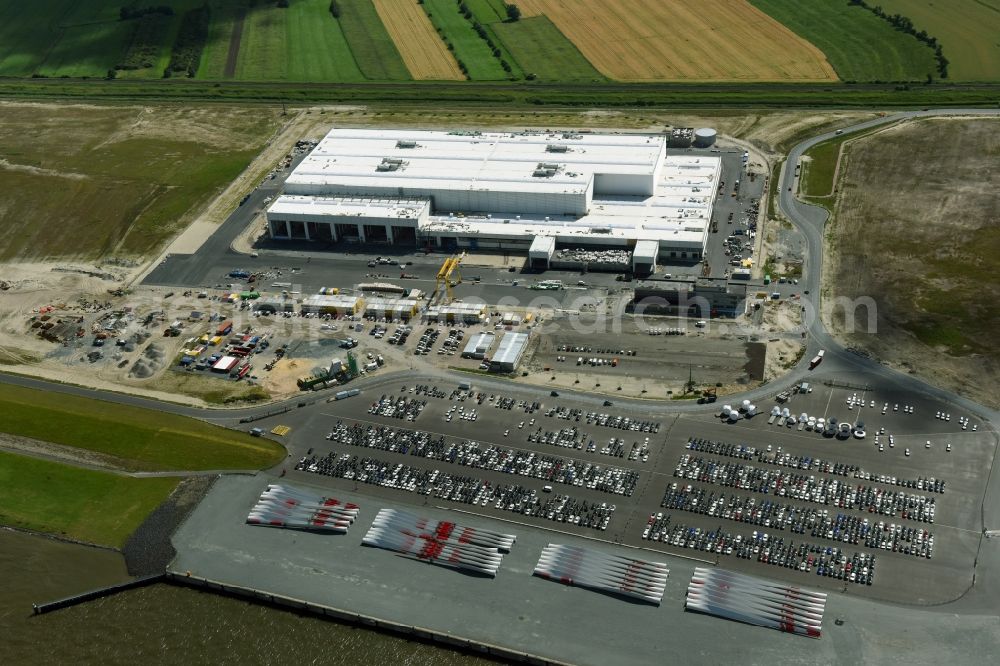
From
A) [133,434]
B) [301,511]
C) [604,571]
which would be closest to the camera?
[604,571]

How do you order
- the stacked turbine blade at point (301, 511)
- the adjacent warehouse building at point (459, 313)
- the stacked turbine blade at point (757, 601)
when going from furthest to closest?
the adjacent warehouse building at point (459, 313)
the stacked turbine blade at point (301, 511)
the stacked turbine blade at point (757, 601)

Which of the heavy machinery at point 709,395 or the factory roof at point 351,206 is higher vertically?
the heavy machinery at point 709,395

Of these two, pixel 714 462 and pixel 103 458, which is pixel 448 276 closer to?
pixel 103 458

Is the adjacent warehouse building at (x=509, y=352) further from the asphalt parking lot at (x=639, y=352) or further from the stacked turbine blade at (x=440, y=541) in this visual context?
the stacked turbine blade at (x=440, y=541)

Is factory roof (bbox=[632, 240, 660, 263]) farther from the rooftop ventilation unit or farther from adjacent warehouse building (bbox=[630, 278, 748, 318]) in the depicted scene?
the rooftop ventilation unit

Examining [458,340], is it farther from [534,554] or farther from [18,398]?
[18,398]

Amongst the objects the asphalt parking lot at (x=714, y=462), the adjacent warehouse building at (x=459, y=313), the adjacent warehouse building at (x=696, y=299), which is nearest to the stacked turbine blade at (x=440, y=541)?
the asphalt parking lot at (x=714, y=462)

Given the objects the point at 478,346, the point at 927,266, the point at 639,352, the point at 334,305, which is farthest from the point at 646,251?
the point at 334,305
